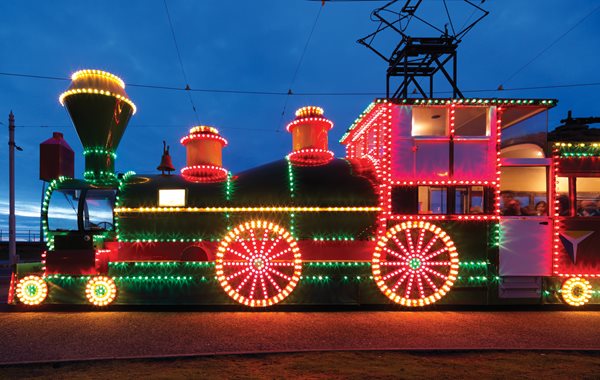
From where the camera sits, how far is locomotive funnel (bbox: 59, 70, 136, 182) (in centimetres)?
621

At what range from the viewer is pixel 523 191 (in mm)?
6500

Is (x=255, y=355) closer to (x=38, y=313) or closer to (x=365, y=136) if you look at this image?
(x=38, y=313)

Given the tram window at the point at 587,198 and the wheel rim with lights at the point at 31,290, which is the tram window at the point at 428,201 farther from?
the wheel rim with lights at the point at 31,290

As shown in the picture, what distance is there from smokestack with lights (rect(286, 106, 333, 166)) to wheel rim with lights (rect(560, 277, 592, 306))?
497 cm

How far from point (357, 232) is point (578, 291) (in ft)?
13.8

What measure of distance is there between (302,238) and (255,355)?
2.39 metres

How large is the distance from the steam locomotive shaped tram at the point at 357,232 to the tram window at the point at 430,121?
0.33 ft

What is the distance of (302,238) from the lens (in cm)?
619

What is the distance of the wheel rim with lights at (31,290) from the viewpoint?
605 centimetres

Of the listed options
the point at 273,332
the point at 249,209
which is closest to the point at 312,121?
the point at 249,209

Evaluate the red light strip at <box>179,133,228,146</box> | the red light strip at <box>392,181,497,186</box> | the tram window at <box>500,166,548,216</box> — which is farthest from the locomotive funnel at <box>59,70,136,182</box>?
the tram window at <box>500,166,548,216</box>

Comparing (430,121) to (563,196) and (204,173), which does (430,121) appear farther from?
(204,173)

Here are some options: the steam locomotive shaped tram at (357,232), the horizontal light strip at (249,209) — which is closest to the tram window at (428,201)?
the steam locomotive shaped tram at (357,232)

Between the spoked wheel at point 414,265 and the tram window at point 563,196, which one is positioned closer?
the spoked wheel at point 414,265
